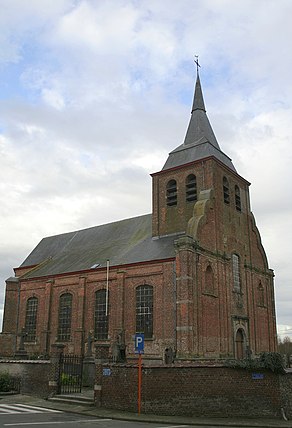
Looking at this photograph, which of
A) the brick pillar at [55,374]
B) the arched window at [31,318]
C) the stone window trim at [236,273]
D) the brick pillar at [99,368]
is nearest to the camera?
the brick pillar at [99,368]

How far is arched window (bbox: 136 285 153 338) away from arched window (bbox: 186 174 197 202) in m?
6.92

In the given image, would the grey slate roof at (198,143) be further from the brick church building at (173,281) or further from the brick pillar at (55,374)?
the brick pillar at (55,374)

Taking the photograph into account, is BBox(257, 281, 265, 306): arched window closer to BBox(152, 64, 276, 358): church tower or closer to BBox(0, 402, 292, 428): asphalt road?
BBox(152, 64, 276, 358): church tower

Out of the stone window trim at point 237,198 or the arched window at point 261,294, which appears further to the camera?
the stone window trim at point 237,198

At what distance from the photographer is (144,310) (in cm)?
2619

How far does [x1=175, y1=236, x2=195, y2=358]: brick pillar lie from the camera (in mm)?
22984

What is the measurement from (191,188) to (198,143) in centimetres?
373

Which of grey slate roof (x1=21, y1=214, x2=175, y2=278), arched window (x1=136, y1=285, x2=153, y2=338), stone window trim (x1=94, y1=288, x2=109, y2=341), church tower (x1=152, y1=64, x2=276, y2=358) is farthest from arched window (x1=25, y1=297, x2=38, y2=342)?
church tower (x1=152, y1=64, x2=276, y2=358)

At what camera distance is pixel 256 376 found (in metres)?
13.8

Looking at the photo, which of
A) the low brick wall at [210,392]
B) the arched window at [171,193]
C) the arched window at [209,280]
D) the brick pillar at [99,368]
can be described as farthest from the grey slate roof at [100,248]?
the low brick wall at [210,392]

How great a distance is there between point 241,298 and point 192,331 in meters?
6.63

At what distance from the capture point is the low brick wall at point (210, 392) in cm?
1350

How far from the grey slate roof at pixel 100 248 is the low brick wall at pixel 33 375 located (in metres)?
9.91

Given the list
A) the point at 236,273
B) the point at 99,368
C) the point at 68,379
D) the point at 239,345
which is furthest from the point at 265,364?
the point at 236,273
